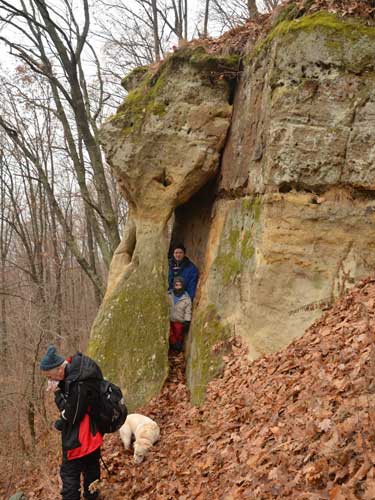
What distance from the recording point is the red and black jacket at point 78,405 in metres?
4.41

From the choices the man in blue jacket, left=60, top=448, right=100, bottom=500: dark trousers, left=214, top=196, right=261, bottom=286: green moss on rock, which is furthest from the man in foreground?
the man in blue jacket

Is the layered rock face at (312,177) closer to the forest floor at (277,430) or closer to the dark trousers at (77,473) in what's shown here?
the forest floor at (277,430)

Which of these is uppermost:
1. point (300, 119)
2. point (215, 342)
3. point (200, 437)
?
point (300, 119)

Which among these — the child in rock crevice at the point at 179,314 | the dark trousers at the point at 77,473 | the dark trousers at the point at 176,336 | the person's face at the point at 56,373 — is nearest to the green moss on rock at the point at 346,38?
the child in rock crevice at the point at 179,314

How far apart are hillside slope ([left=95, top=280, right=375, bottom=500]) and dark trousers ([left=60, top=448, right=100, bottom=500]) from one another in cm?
53

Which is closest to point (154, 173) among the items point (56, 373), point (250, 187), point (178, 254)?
point (178, 254)

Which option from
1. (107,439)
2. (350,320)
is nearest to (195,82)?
(350,320)

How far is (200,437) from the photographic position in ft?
17.5

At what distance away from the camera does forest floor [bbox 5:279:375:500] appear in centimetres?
310

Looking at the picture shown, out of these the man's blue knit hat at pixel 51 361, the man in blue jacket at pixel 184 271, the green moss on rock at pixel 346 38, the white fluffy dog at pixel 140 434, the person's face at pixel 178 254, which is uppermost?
the green moss on rock at pixel 346 38

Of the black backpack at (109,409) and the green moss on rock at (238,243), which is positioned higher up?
the green moss on rock at (238,243)

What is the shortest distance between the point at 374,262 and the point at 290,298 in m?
1.31

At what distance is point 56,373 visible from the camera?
4.39 meters

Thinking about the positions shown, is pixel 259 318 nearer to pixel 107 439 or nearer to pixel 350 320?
pixel 350 320
